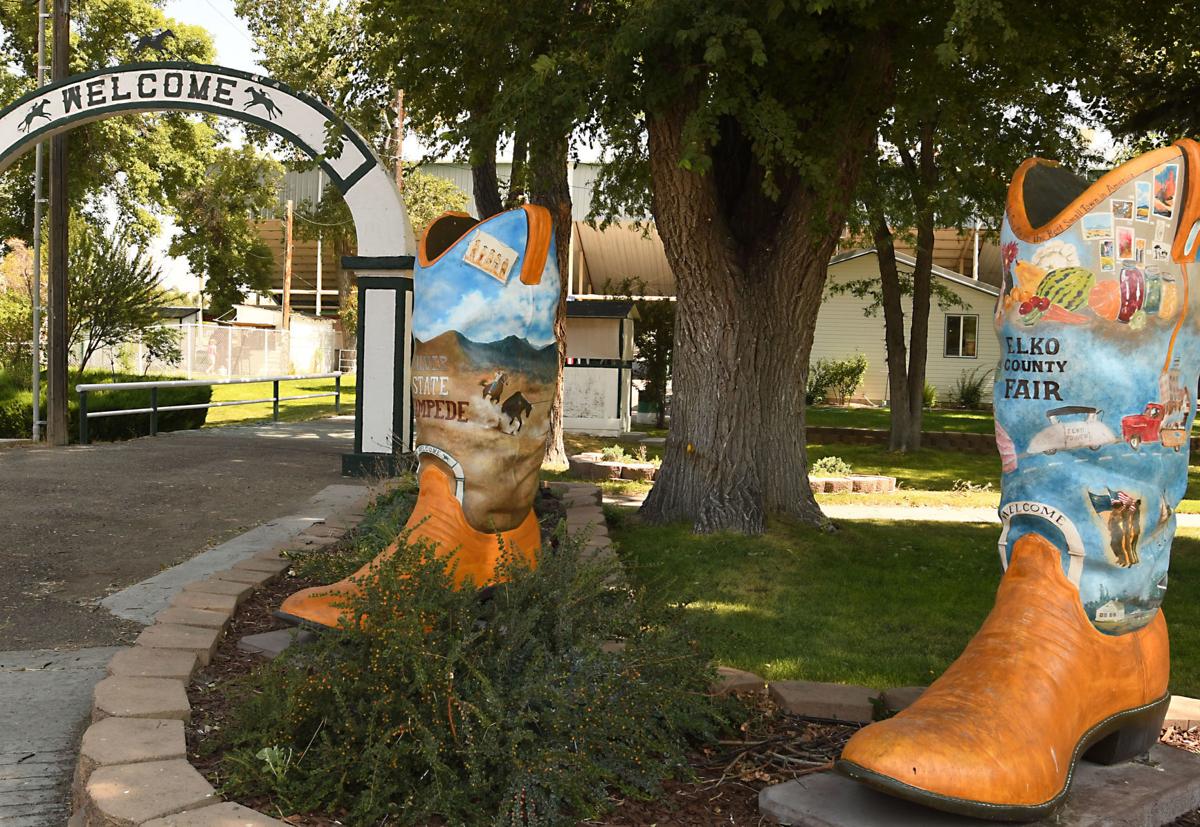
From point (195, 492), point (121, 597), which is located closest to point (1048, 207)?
point (121, 597)

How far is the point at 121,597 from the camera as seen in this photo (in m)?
5.62

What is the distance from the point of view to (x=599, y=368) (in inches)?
755

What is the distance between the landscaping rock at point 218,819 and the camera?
2.62 meters

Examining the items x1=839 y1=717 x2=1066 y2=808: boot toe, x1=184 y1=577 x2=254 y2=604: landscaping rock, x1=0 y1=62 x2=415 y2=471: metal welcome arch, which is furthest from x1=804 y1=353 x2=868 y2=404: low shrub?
x1=839 y1=717 x2=1066 y2=808: boot toe

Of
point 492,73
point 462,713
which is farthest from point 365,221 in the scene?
point 462,713

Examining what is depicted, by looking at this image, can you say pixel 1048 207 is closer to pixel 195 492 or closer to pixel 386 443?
pixel 195 492

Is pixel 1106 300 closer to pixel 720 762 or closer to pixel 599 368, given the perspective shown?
pixel 720 762

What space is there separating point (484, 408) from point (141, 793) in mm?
1999

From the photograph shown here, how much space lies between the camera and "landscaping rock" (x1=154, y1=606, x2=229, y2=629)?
14.3 ft

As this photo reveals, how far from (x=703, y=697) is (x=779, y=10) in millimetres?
4025

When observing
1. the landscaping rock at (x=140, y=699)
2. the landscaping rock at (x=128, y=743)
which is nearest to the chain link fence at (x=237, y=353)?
the landscaping rock at (x=140, y=699)

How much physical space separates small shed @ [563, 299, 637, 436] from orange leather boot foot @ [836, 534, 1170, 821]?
51.5 feet

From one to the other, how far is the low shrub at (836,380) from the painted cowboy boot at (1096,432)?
2653cm

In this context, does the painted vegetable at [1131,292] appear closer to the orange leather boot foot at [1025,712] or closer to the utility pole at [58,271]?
the orange leather boot foot at [1025,712]
